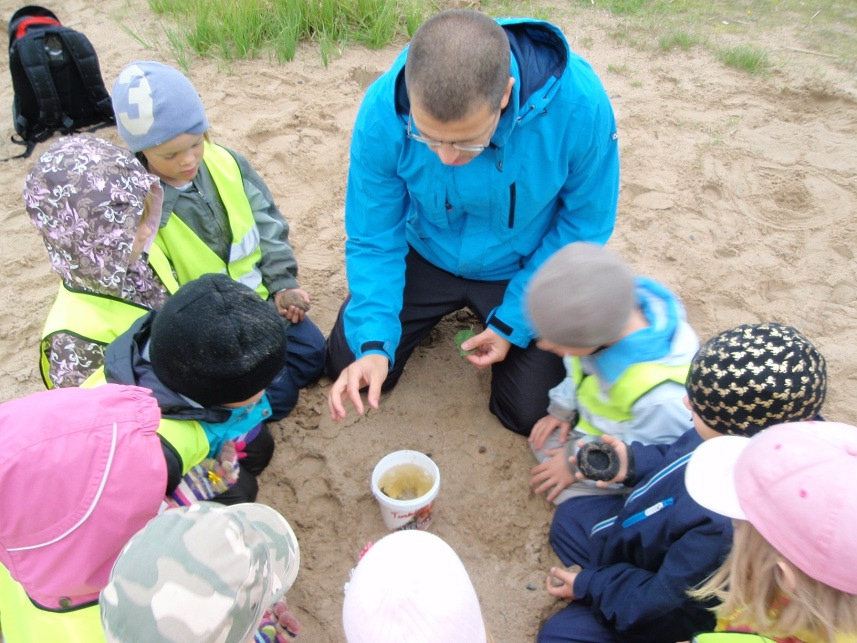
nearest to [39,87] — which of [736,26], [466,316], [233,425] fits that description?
[466,316]

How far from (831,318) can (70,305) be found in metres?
2.92

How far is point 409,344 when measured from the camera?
2598 mm

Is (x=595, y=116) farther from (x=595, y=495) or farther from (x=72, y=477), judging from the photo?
(x=72, y=477)

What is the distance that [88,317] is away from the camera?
1.89 m

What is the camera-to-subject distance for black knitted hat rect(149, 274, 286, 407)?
153 cm

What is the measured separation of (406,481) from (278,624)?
57cm

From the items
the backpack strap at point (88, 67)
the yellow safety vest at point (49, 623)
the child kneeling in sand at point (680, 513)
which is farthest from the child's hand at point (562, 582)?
the backpack strap at point (88, 67)

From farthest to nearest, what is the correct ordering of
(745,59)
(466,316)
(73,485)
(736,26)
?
1. (736,26)
2. (745,59)
3. (466,316)
4. (73,485)

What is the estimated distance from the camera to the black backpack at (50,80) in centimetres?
364

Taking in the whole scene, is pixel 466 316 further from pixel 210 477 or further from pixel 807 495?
pixel 807 495

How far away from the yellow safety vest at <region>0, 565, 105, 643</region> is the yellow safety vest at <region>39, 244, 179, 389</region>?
2.22ft

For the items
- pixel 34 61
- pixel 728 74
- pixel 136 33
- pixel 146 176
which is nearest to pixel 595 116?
pixel 146 176

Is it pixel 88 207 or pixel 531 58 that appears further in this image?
pixel 531 58

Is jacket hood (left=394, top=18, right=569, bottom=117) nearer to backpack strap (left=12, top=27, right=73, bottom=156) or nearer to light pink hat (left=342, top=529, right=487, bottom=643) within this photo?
light pink hat (left=342, top=529, right=487, bottom=643)
